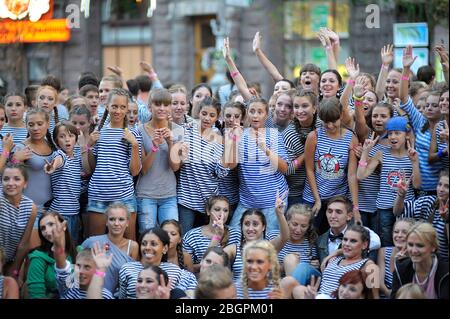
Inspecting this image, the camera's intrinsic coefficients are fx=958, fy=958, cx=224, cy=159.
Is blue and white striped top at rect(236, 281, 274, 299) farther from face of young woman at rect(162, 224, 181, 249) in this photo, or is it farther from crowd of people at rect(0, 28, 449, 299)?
face of young woman at rect(162, 224, 181, 249)

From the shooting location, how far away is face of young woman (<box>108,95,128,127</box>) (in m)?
7.02

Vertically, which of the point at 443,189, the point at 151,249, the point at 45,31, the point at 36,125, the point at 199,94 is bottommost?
the point at 151,249

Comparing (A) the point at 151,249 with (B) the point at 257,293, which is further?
(A) the point at 151,249

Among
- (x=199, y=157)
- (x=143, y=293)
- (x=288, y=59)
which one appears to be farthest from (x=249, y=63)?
(x=143, y=293)

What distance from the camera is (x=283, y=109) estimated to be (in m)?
7.45

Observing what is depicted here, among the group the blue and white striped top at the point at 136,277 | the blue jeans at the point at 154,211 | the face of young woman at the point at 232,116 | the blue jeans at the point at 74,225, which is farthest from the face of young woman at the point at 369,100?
the blue jeans at the point at 74,225

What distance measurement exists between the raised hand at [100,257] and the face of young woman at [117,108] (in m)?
1.15

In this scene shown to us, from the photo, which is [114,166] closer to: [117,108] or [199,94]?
[117,108]

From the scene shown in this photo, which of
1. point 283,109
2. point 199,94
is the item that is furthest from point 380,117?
point 199,94

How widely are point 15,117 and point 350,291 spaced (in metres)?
3.02

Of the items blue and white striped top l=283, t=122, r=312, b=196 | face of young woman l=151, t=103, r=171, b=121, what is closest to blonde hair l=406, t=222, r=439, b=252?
blue and white striped top l=283, t=122, r=312, b=196

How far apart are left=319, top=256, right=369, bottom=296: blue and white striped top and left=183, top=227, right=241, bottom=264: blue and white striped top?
0.82 meters

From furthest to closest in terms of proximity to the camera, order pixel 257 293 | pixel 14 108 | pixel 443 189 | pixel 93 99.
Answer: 1. pixel 93 99
2. pixel 14 108
3. pixel 257 293
4. pixel 443 189
